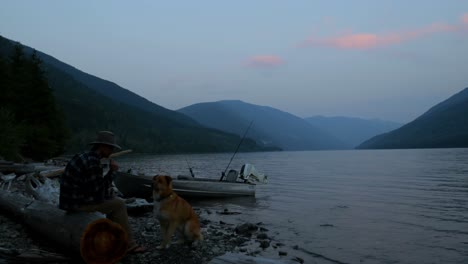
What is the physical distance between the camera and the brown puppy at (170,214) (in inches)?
323

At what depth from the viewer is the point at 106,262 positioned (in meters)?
6.52

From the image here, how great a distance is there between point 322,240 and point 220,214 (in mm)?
6098

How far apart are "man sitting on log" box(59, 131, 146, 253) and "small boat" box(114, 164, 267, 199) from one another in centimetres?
1428

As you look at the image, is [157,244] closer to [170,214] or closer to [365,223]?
[170,214]

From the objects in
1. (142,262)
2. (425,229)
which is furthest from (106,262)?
(425,229)

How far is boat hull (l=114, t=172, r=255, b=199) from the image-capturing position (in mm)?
21312

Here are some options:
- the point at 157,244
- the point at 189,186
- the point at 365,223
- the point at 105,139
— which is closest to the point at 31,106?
the point at 189,186

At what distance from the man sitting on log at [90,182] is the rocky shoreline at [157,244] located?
3.00 ft

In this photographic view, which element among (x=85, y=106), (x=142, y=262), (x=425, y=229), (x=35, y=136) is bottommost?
(x=425, y=229)

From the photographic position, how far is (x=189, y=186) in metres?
21.7

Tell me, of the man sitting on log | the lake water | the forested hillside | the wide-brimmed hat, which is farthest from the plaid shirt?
the forested hillside

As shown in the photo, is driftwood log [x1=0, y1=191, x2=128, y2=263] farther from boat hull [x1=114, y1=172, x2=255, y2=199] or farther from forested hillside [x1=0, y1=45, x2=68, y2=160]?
forested hillside [x1=0, y1=45, x2=68, y2=160]

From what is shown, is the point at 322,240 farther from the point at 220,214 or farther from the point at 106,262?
the point at 106,262

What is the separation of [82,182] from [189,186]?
591 inches
